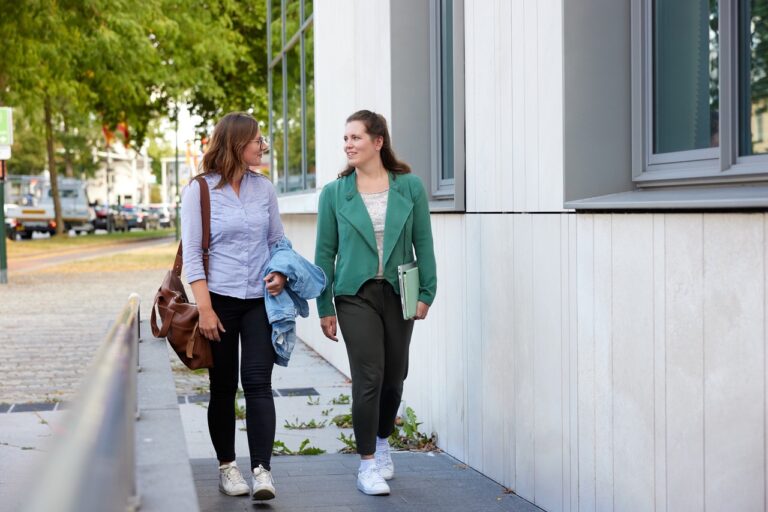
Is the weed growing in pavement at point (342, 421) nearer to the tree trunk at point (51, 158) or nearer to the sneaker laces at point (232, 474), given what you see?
the sneaker laces at point (232, 474)

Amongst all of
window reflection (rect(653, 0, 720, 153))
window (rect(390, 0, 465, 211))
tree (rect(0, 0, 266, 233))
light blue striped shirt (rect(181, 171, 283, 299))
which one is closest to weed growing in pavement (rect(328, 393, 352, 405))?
window (rect(390, 0, 465, 211))

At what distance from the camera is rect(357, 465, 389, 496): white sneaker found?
5461 millimetres

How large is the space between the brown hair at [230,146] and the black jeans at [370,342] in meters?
0.78

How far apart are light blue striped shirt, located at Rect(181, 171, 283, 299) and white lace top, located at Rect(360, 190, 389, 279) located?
55 cm

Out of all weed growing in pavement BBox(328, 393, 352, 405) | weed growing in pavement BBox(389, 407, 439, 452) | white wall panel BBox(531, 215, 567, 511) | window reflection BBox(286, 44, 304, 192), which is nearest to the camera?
white wall panel BBox(531, 215, 567, 511)

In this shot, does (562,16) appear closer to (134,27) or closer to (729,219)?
(729,219)

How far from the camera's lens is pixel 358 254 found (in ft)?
17.7

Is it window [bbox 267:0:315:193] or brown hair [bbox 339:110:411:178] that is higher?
window [bbox 267:0:315:193]

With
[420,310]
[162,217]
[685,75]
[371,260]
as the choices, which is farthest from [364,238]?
[162,217]

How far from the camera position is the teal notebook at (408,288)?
17.5ft

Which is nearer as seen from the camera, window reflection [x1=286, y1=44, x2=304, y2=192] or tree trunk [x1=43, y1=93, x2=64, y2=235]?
window reflection [x1=286, y1=44, x2=304, y2=192]

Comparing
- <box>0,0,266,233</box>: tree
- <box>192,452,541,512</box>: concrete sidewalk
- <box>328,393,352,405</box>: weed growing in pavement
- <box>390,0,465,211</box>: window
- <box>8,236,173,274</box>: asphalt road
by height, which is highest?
<box>0,0,266,233</box>: tree

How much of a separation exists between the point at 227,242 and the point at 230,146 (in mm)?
410

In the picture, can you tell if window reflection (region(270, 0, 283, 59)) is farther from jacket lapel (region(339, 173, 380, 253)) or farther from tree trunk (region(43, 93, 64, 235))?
tree trunk (region(43, 93, 64, 235))
